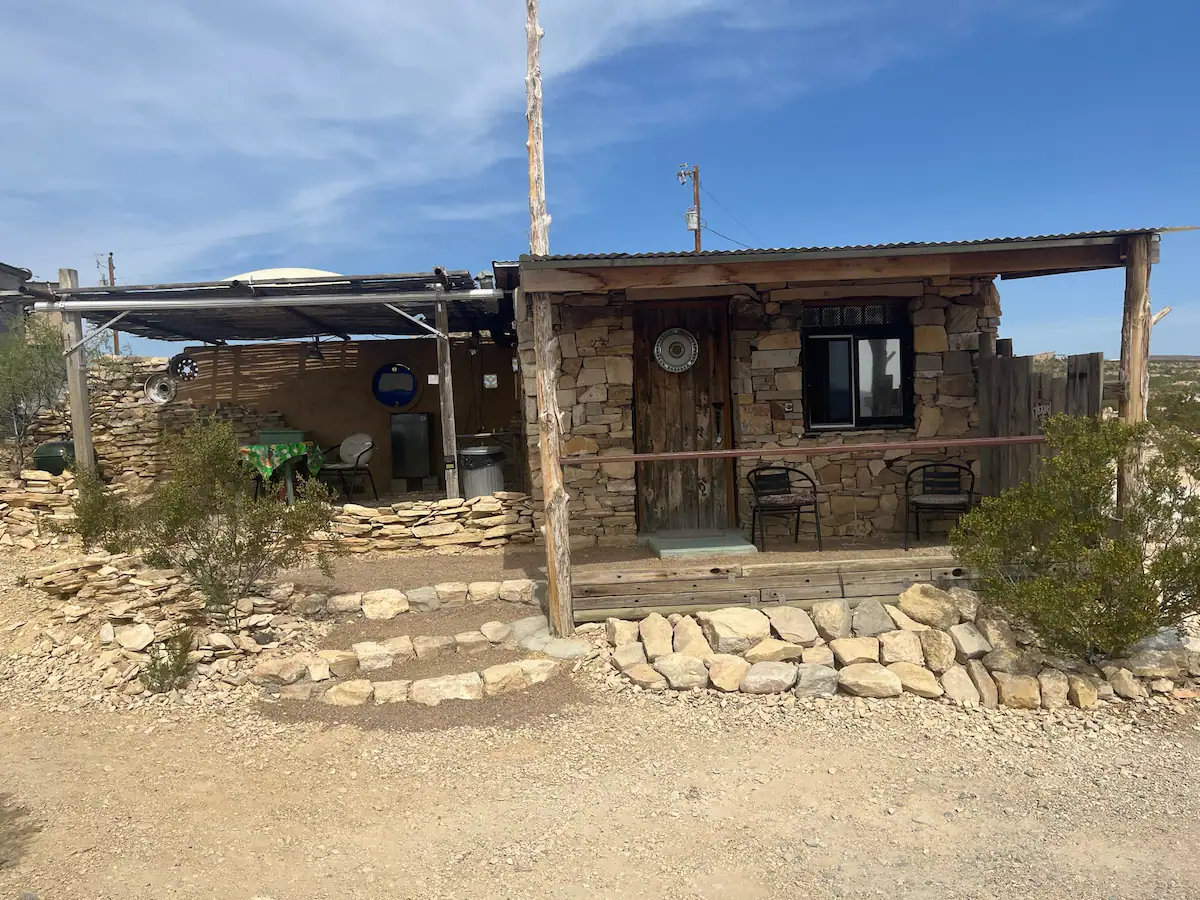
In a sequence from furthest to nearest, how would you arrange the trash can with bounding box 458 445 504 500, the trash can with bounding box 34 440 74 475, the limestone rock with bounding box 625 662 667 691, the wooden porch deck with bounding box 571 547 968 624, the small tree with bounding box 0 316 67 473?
the small tree with bounding box 0 316 67 473 → the trash can with bounding box 34 440 74 475 → the trash can with bounding box 458 445 504 500 → the wooden porch deck with bounding box 571 547 968 624 → the limestone rock with bounding box 625 662 667 691

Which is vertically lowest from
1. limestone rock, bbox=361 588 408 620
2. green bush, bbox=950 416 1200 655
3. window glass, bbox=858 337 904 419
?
limestone rock, bbox=361 588 408 620

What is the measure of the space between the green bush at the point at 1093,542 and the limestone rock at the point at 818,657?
1070 millimetres

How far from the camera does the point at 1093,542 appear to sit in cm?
487

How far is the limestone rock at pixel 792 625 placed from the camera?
523 centimetres

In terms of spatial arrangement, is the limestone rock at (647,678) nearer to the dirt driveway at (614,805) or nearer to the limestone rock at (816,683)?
the dirt driveway at (614,805)

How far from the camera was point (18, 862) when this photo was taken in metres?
3.19

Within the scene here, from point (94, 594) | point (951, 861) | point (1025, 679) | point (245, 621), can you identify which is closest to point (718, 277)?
point (1025, 679)

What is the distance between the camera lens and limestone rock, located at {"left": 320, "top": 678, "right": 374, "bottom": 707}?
4.86 meters

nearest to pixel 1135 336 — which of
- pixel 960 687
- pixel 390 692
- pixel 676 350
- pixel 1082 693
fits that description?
pixel 1082 693

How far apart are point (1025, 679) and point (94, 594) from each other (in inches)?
255

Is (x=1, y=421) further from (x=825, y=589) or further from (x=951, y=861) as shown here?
(x=951, y=861)

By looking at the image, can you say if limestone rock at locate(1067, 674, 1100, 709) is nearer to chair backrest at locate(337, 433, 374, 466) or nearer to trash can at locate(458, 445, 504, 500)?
trash can at locate(458, 445, 504, 500)

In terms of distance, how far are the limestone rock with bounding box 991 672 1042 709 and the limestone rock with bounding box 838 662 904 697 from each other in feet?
1.84

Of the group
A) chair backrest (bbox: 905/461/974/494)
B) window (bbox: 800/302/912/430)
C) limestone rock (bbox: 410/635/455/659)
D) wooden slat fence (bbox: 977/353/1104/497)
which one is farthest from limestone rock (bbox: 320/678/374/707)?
wooden slat fence (bbox: 977/353/1104/497)
